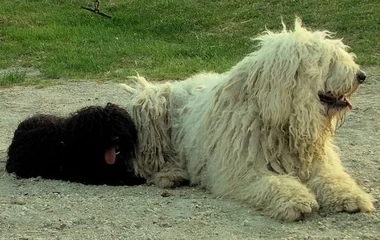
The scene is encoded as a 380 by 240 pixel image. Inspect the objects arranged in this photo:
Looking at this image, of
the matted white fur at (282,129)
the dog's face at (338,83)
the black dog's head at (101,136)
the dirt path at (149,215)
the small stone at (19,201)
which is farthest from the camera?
the black dog's head at (101,136)

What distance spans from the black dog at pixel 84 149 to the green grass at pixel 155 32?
212 inches

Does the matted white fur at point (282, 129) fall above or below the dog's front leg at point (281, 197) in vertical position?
above

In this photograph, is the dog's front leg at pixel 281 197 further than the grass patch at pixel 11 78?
No

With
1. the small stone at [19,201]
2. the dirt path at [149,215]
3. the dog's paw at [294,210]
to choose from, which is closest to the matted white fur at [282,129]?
the dog's paw at [294,210]

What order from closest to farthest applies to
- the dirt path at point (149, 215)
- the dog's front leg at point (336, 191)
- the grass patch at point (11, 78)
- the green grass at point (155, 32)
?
the dirt path at point (149, 215) → the dog's front leg at point (336, 191) → the grass patch at point (11, 78) → the green grass at point (155, 32)

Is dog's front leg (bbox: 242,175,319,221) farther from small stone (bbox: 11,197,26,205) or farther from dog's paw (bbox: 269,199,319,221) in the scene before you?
small stone (bbox: 11,197,26,205)

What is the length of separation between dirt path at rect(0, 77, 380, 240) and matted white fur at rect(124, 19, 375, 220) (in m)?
0.16

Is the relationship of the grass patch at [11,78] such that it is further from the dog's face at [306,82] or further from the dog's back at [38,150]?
the dog's face at [306,82]

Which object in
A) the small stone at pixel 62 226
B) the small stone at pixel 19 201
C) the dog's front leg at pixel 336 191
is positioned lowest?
the small stone at pixel 62 226

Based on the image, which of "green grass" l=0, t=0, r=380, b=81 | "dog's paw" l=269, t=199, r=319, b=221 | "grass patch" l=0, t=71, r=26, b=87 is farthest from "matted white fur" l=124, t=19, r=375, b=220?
"grass patch" l=0, t=71, r=26, b=87

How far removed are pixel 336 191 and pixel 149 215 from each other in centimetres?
143

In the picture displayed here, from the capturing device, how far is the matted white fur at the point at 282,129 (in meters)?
6.00

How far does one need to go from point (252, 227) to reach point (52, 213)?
1574mm

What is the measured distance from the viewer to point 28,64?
14.8 metres
